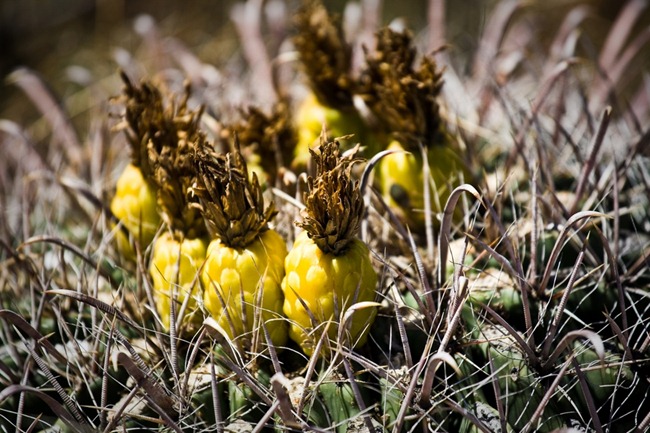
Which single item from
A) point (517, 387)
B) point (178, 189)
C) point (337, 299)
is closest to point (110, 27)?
point (178, 189)

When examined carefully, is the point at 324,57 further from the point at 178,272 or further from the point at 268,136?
the point at 178,272

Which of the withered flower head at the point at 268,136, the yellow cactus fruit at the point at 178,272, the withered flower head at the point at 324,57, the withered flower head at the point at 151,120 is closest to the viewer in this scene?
the yellow cactus fruit at the point at 178,272

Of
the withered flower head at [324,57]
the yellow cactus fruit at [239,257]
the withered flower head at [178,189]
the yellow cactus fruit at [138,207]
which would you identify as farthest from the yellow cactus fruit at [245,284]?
the withered flower head at [324,57]

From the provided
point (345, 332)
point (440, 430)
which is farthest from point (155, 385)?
point (440, 430)

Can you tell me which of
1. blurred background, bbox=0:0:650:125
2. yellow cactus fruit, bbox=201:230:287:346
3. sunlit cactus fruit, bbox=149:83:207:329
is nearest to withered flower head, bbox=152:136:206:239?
sunlit cactus fruit, bbox=149:83:207:329

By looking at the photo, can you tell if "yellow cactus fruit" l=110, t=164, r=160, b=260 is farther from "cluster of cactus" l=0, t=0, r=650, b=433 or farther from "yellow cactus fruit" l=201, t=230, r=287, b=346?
"yellow cactus fruit" l=201, t=230, r=287, b=346

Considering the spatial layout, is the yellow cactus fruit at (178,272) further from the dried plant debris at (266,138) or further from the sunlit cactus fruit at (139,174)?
the dried plant debris at (266,138)
